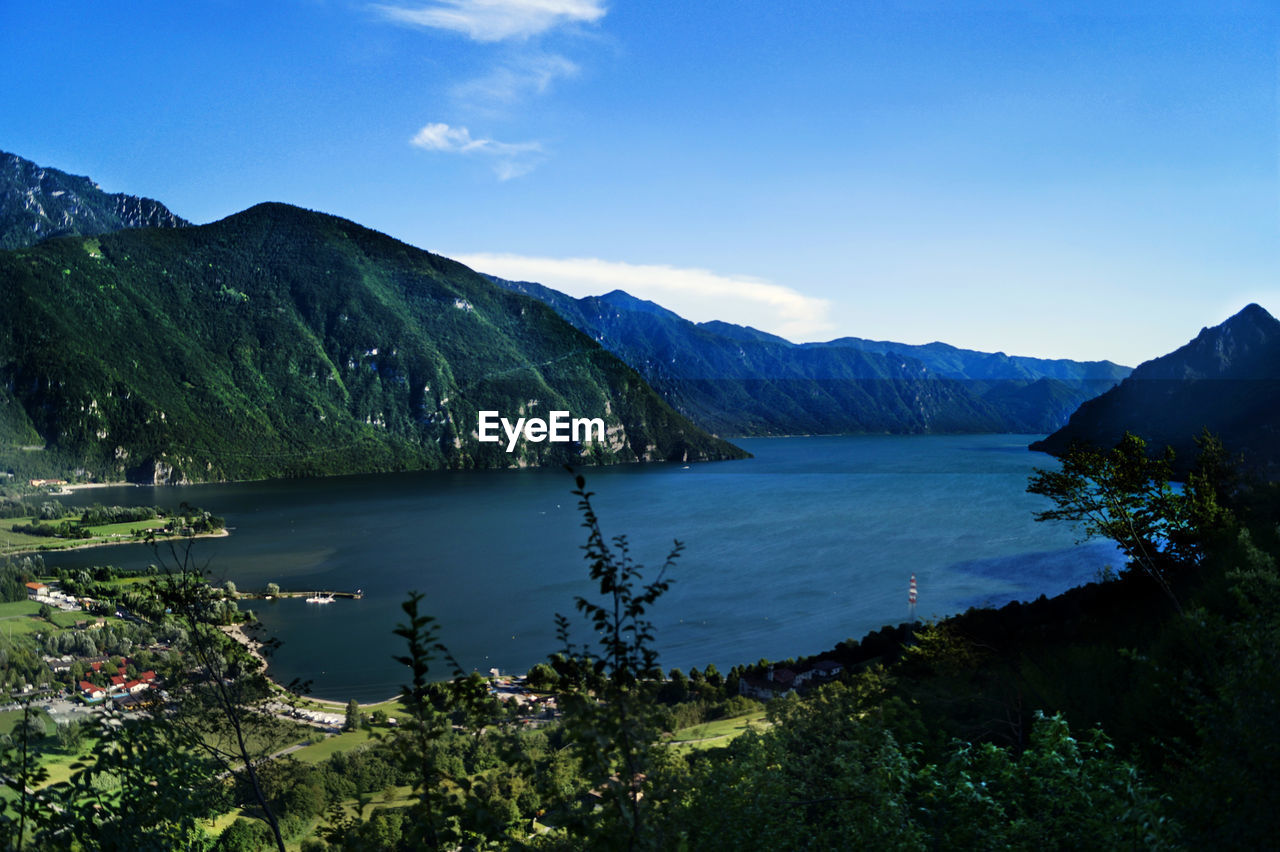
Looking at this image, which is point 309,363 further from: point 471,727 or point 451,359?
point 471,727

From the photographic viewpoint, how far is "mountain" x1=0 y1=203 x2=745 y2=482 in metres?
126

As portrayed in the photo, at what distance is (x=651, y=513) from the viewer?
81.9 meters

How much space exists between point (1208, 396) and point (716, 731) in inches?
4229

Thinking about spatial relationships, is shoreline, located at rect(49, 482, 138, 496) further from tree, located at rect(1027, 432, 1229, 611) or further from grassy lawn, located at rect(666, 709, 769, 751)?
tree, located at rect(1027, 432, 1229, 611)

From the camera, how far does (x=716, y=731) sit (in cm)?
2269

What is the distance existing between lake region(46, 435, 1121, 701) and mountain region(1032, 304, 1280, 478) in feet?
58.5

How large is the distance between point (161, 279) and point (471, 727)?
200 meters

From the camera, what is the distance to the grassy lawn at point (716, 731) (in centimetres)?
1973

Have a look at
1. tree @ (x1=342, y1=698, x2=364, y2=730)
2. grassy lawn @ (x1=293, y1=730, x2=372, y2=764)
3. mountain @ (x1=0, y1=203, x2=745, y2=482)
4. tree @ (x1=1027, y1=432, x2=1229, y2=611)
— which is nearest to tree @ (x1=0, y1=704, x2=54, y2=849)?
tree @ (x1=1027, y1=432, x2=1229, y2=611)

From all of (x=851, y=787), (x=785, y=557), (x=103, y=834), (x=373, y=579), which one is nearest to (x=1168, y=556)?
(x=851, y=787)

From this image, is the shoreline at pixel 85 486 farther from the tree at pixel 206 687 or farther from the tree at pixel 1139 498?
the tree at pixel 1139 498

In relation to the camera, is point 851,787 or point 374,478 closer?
point 851,787

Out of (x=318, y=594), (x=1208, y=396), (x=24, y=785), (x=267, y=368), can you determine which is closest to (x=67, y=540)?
(x=318, y=594)

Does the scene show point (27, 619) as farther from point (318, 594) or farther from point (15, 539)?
point (15, 539)
